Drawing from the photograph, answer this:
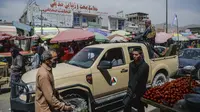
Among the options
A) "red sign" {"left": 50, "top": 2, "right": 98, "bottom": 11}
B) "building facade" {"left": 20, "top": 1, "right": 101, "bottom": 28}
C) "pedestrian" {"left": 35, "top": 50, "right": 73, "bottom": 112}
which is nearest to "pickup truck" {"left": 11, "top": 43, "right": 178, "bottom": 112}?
"pedestrian" {"left": 35, "top": 50, "right": 73, "bottom": 112}

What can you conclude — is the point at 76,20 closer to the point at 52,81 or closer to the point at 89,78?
the point at 89,78

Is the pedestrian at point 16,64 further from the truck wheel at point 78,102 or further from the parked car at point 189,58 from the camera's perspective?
the parked car at point 189,58

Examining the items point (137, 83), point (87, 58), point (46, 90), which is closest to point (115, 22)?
point (87, 58)

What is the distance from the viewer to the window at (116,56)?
4.98 m

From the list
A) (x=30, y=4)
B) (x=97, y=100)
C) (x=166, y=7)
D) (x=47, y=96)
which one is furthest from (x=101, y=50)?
(x=30, y=4)

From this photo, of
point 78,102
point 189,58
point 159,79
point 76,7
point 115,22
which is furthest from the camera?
point 115,22

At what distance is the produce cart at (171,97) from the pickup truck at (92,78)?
1.67 metres

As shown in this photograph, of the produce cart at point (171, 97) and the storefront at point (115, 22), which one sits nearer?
the produce cart at point (171, 97)

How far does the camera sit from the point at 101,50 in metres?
4.78

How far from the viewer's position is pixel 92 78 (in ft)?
14.0

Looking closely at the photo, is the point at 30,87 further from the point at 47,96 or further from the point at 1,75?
the point at 1,75

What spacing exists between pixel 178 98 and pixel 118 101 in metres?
2.24

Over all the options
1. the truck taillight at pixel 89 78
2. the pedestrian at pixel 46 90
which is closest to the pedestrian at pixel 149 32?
the truck taillight at pixel 89 78

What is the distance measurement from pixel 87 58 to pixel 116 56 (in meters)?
0.91
